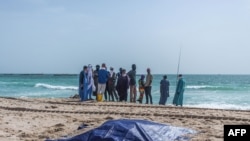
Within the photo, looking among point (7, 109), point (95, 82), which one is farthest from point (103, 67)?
point (7, 109)

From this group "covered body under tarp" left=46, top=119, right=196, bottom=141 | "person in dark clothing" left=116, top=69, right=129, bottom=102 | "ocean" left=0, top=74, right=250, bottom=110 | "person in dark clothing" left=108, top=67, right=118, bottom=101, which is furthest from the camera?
"ocean" left=0, top=74, right=250, bottom=110

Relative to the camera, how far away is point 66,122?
1064 centimetres

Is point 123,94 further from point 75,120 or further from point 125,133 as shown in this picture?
point 125,133

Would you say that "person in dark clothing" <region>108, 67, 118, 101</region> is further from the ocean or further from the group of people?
the ocean

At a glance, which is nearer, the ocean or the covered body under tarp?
the covered body under tarp

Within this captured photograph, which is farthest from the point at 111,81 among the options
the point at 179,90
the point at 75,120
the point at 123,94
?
the point at 75,120

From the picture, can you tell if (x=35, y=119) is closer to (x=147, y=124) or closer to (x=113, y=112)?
(x=113, y=112)

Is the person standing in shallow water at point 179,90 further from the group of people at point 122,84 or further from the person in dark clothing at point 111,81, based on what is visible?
the person in dark clothing at point 111,81

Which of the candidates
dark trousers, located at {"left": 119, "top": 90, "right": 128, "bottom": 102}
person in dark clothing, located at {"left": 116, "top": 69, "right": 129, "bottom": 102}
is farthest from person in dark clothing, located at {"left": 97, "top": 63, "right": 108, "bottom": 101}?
dark trousers, located at {"left": 119, "top": 90, "right": 128, "bottom": 102}

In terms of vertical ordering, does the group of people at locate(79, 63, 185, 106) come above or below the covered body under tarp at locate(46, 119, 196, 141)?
above

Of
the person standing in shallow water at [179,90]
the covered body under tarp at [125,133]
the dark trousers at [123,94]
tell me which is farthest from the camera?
the dark trousers at [123,94]

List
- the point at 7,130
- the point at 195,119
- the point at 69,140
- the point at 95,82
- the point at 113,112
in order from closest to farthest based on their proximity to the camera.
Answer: the point at 69,140, the point at 7,130, the point at 195,119, the point at 113,112, the point at 95,82

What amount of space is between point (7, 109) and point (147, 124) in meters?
6.73

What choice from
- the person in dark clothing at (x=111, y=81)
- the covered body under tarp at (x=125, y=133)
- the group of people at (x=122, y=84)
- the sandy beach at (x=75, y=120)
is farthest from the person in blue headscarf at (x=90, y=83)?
the covered body under tarp at (x=125, y=133)
